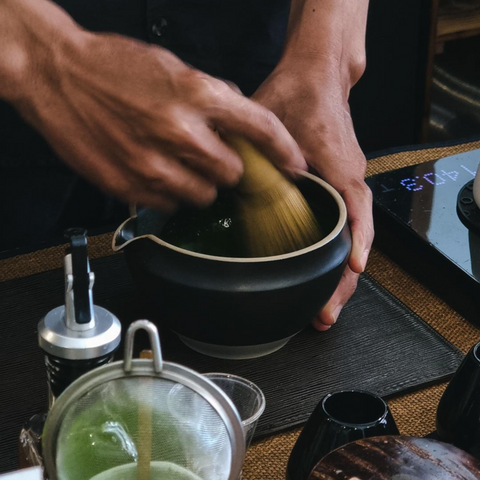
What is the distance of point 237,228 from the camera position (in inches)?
34.9

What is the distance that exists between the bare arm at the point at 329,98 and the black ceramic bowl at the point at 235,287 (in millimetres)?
98

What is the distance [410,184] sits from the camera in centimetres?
115

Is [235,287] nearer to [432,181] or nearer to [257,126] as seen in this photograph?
[257,126]

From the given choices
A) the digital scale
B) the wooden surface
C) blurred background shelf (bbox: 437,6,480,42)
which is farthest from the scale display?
blurred background shelf (bbox: 437,6,480,42)

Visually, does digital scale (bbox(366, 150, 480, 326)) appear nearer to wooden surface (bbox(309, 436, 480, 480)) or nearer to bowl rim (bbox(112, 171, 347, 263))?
bowl rim (bbox(112, 171, 347, 263))

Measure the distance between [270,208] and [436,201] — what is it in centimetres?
37

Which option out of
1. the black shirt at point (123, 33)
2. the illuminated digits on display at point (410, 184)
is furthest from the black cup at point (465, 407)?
the black shirt at point (123, 33)

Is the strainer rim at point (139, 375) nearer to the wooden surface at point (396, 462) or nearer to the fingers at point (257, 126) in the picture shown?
the wooden surface at point (396, 462)

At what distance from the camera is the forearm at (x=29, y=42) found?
2.77 feet

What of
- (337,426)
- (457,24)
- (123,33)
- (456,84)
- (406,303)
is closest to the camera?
(337,426)

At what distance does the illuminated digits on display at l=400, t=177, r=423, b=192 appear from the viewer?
114cm

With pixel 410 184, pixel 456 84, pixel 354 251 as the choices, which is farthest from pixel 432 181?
pixel 456 84

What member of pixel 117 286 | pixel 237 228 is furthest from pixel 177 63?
pixel 117 286

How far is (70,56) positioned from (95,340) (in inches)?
17.0
